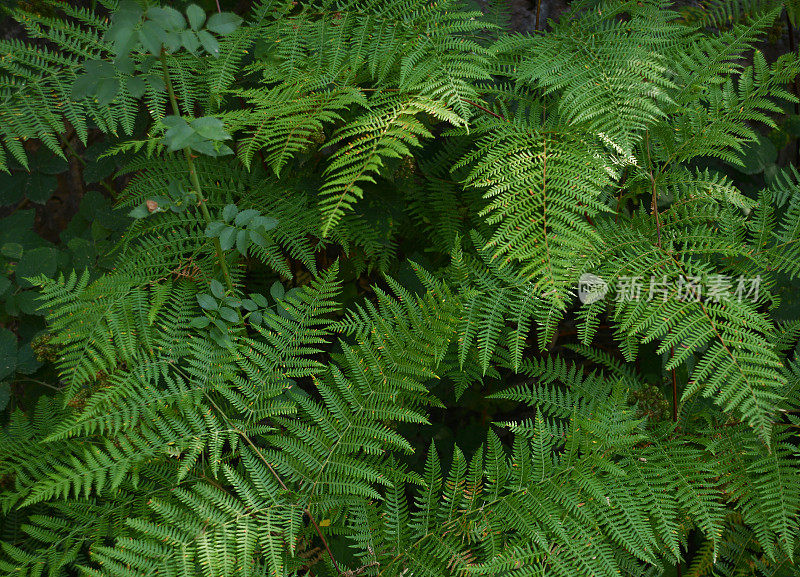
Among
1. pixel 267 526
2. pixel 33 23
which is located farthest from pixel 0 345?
pixel 267 526

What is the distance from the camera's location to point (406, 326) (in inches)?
71.5

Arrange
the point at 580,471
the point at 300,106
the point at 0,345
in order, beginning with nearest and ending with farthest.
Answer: the point at 580,471
the point at 300,106
the point at 0,345

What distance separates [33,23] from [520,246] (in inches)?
73.2

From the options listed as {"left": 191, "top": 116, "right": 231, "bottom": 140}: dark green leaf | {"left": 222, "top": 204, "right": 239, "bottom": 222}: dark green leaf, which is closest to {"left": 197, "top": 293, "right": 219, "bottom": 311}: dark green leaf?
{"left": 222, "top": 204, "right": 239, "bottom": 222}: dark green leaf

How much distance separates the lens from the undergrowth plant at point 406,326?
5.18 feet

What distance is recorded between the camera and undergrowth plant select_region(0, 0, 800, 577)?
1579 mm

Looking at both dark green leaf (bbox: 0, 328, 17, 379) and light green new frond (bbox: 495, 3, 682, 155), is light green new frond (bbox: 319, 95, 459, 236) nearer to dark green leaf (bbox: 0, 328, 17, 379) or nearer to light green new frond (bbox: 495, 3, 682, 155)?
light green new frond (bbox: 495, 3, 682, 155)

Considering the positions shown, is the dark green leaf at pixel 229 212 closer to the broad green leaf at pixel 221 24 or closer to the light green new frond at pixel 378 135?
the light green new frond at pixel 378 135

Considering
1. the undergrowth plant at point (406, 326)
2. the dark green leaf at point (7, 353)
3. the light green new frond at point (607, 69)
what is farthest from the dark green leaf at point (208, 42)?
the dark green leaf at point (7, 353)

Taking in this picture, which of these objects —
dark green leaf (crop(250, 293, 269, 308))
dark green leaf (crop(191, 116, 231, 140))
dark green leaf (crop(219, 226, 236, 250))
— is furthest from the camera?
dark green leaf (crop(250, 293, 269, 308))

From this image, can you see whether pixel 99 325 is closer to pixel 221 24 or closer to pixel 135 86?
pixel 135 86

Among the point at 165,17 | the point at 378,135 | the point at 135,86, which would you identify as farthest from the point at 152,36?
the point at 378,135

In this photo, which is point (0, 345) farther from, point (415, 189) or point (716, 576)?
point (716, 576)

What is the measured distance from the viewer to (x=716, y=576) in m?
1.89
